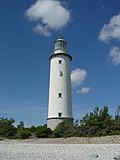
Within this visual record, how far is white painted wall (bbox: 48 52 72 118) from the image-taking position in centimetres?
3002

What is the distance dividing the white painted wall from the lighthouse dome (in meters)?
0.91

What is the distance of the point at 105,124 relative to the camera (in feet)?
82.6

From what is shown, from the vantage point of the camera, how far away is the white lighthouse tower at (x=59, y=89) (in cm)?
2986

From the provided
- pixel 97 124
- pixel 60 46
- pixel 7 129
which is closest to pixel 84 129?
pixel 97 124

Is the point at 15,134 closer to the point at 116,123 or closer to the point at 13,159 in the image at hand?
the point at 116,123

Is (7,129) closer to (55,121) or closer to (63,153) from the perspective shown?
(55,121)

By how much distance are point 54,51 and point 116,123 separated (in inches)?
466

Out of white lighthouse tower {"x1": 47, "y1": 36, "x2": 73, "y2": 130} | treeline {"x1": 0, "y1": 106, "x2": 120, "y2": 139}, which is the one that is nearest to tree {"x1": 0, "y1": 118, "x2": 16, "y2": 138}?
treeline {"x1": 0, "y1": 106, "x2": 120, "y2": 139}

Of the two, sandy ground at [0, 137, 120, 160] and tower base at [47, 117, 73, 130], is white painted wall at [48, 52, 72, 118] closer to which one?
tower base at [47, 117, 73, 130]

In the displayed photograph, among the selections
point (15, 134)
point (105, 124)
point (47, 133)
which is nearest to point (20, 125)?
point (15, 134)

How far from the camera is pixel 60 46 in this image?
32656 mm

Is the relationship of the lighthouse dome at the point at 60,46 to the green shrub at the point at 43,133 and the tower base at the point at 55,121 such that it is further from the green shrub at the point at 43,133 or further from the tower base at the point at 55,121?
the green shrub at the point at 43,133

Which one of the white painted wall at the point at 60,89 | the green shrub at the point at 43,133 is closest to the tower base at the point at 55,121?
the white painted wall at the point at 60,89

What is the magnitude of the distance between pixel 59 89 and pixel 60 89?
11 centimetres
